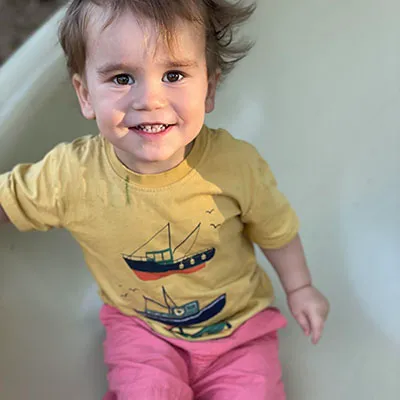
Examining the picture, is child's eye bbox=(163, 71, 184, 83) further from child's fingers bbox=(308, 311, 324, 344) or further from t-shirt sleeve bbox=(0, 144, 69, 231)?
child's fingers bbox=(308, 311, 324, 344)

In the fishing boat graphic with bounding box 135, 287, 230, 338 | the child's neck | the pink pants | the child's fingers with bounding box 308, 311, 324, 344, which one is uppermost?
→ the child's neck

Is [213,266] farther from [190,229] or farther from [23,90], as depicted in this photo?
[23,90]

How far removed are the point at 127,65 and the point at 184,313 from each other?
36cm

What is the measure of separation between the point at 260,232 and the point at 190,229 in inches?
3.7

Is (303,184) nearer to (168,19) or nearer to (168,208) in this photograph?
(168,208)

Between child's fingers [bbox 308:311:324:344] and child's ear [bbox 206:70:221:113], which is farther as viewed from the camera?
child's fingers [bbox 308:311:324:344]

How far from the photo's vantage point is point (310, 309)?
819 millimetres

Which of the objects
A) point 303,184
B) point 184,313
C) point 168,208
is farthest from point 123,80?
point 303,184

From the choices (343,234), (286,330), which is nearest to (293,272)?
(286,330)

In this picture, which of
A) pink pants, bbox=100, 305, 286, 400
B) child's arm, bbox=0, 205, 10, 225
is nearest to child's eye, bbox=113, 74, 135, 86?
child's arm, bbox=0, 205, 10, 225

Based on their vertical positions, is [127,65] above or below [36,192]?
above

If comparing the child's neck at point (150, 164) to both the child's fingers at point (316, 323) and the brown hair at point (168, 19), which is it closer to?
the brown hair at point (168, 19)

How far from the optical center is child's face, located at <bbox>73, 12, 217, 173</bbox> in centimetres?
58

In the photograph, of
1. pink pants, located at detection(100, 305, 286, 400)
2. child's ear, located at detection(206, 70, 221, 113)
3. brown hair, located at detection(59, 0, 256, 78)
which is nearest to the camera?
brown hair, located at detection(59, 0, 256, 78)
